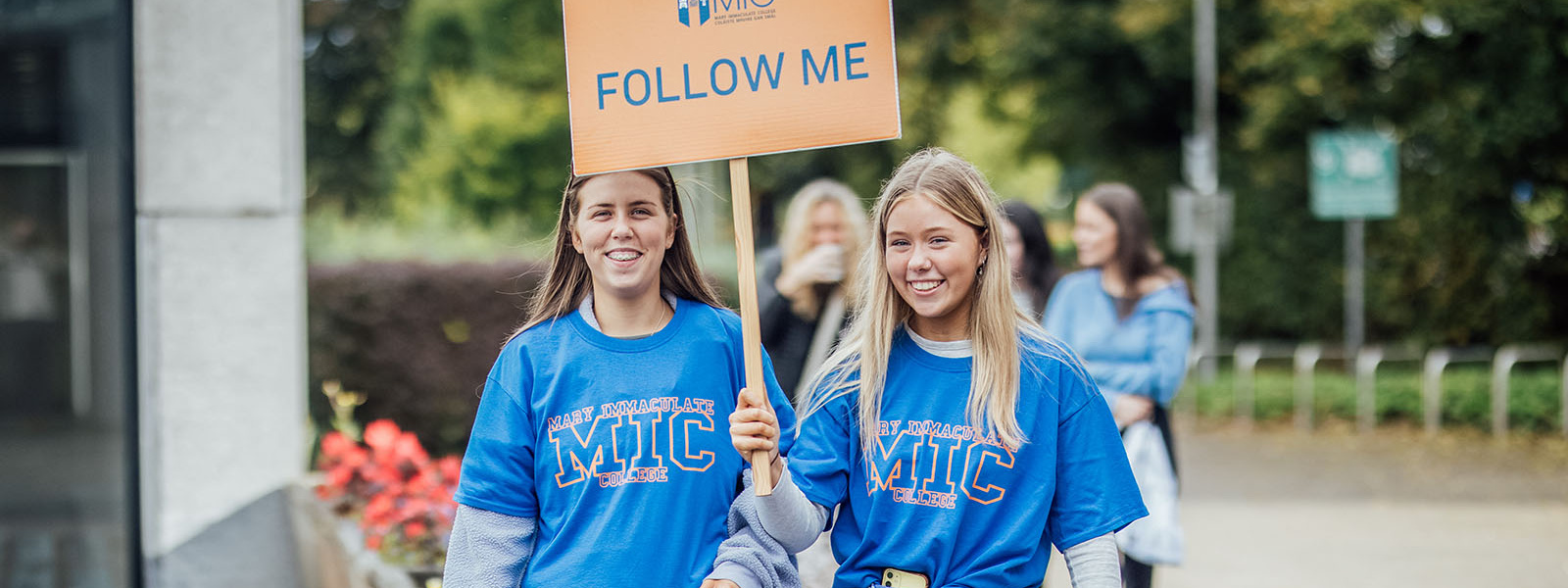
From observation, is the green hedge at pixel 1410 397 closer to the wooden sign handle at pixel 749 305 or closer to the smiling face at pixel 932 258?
the smiling face at pixel 932 258

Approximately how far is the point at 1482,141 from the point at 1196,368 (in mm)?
3984

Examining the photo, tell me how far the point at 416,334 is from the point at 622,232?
27.9 feet

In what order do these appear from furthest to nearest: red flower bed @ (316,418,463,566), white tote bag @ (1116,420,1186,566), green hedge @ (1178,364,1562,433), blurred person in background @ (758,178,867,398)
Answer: green hedge @ (1178,364,1562,433) < blurred person in background @ (758,178,867,398) < red flower bed @ (316,418,463,566) < white tote bag @ (1116,420,1186,566)

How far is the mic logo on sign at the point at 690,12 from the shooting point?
2689 millimetres

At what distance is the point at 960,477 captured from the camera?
8.62ft

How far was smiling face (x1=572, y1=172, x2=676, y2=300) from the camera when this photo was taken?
2.69 metres

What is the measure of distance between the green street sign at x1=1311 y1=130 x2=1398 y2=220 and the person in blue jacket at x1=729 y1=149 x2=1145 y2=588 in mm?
14966

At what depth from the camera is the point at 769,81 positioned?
268 cm

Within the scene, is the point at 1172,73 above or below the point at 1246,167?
above

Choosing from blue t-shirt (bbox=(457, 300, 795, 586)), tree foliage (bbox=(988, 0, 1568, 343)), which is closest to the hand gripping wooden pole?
blue t-shirt (bbox=(457, 300, 795, 586))

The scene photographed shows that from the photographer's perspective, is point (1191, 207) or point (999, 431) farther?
point (1191, 207)

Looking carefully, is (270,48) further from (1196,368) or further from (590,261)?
(1196,368)

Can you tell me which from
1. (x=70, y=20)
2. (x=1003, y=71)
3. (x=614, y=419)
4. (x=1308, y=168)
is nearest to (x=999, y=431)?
(x=614, y=419)

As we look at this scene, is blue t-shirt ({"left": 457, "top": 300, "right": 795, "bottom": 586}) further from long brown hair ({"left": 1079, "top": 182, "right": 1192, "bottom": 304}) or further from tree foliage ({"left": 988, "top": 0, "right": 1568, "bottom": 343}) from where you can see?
tree foliage ({"left": 988, "top": 0, "right": 1568, "bottom": 343})
